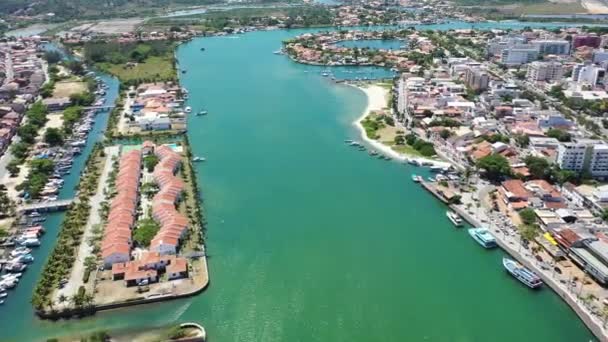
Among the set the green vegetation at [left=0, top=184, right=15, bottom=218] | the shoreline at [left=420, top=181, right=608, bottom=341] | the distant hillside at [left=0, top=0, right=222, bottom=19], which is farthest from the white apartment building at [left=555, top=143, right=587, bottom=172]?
the distant hillside at [left=0, top=0, right=222, bottom=19]

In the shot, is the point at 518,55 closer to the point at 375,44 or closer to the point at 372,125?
the point at 375,44

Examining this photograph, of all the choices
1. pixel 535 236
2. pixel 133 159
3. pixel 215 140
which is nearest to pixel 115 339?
pixel 133 159

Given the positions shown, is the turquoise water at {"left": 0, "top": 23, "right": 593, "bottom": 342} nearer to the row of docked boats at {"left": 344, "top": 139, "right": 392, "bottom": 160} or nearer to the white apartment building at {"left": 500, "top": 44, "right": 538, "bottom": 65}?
the row of docked boats at {"left": 344, "top": 139, "right": 392, "bottom": 160}

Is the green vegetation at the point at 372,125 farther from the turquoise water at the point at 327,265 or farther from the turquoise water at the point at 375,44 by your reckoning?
the turquoise water at the point at 375,44

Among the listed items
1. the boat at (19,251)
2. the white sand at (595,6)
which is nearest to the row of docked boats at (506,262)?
the boat at (19,251)

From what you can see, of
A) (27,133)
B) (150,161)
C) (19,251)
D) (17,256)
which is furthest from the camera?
(27,133)

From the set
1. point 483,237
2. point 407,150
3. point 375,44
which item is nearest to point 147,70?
point 375,44

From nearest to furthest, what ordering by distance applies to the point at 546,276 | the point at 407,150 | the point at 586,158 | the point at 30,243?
the point at 546,276 < the point at 30,243 < the point at 586,158 < the point at 407,150
